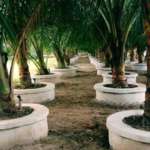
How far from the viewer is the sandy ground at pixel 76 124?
192 inches

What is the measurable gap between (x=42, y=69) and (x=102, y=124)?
604 cm

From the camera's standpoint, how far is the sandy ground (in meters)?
4.89

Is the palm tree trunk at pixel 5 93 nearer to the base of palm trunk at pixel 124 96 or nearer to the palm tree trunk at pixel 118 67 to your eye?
the base of palm trunk at pixel 124 96

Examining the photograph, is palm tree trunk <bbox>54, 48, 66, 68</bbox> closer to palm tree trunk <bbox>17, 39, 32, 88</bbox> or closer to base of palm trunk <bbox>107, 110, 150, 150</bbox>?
palm tree trunk <bbox>17, 39, 32, 88</bbox>

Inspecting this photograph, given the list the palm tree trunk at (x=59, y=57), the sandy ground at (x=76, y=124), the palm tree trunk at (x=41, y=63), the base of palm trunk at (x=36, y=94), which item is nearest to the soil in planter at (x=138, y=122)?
the sandy ground at (x=76, y=124)

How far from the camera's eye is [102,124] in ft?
19.8

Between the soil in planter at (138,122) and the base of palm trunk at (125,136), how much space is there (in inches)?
3.6

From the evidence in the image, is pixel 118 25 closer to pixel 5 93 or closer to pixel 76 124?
pixel 76 124

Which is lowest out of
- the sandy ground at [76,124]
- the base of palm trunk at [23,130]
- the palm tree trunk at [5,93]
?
the sandy ground at [76,124]

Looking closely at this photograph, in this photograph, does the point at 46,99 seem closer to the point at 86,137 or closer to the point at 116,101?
the point at 116,101

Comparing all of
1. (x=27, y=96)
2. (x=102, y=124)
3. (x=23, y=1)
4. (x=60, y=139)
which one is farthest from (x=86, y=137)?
(x=27, y=96)

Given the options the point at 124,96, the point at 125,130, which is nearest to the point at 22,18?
the point at 124,96

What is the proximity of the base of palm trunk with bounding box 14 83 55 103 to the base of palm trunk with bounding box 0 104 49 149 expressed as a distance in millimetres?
2967

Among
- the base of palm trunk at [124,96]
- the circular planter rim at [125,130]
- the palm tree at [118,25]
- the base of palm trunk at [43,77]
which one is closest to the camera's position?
the circular planter rim at [125,130]
